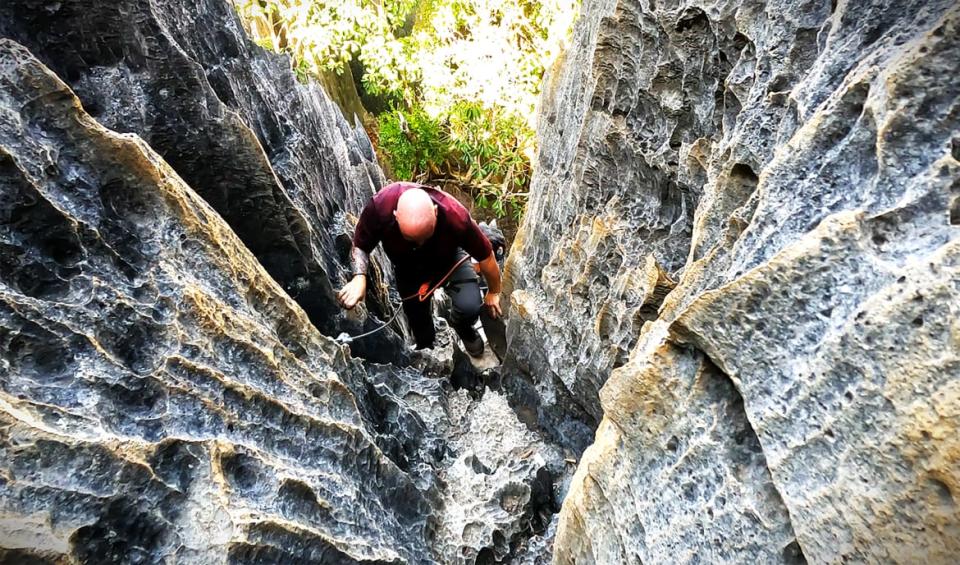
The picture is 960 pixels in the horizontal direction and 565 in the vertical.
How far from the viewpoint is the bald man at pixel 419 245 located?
3861 mm

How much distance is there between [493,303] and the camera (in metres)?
5.06

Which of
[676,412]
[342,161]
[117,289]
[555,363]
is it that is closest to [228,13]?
[342,161]

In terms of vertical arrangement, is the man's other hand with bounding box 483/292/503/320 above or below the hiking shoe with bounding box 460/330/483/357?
above

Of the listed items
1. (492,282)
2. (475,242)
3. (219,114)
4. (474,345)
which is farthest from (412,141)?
(219,114)

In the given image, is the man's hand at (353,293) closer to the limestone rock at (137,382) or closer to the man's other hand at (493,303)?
the limestone rock at (137,382)

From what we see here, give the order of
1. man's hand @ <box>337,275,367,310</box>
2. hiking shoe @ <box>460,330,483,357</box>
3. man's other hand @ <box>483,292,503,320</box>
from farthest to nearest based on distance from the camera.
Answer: hiking shoe @ <box>460,330,483,357</box>, man's other hand @ <box>483,292,503,320</box>, man's hand @ <box>337,275,367,310</box>

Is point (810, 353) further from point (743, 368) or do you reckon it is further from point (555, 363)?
point (555, 363)

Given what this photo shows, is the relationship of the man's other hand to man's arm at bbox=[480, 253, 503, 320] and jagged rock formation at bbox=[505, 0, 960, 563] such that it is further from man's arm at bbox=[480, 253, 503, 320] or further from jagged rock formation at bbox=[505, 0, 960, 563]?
jagged rock formation at bbox=[505, 0, 960, 563]

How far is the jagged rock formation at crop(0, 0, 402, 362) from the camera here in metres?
2.76

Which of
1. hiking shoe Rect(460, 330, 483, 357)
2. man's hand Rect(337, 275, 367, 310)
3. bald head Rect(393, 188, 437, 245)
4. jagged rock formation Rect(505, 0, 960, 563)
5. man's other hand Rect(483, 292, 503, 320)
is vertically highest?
jagged rock formation Rect(505, 0, 960, 563)

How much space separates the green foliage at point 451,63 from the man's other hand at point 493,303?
4488 millimetres

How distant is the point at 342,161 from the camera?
600 cm

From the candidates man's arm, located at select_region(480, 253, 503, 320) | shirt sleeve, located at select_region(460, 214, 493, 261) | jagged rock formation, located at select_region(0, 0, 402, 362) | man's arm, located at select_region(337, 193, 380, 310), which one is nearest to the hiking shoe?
man's arm, located at select_region(480, 253, 503, 320)

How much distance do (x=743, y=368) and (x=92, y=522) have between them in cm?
202
